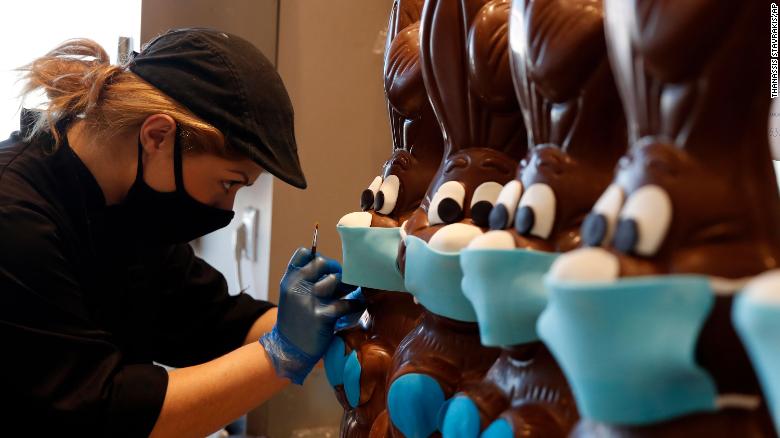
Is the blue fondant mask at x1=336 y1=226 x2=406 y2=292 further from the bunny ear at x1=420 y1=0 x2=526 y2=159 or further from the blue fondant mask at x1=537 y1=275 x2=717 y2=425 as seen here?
the blue fondant mask at x1=537 y1=275 x2=717 y2=425

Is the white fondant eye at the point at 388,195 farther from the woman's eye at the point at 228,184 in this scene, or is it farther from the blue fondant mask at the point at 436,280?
the woman's eye at the point at 228,184

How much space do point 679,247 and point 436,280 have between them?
0.29 meters

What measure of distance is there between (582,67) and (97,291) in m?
0.99

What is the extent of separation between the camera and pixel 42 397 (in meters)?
1.01

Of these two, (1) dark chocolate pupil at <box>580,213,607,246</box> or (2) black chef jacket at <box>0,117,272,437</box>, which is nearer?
(1) dark chocolate pupil at <box>580,213,607,246</box>

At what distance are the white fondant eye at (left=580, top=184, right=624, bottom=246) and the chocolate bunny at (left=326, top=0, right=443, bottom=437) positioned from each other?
0.42 m

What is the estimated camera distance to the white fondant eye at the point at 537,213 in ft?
1.90

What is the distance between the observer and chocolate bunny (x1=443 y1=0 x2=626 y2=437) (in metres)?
0.57

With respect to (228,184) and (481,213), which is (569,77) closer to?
(481,213)

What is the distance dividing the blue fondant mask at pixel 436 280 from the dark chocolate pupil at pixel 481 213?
4 cm

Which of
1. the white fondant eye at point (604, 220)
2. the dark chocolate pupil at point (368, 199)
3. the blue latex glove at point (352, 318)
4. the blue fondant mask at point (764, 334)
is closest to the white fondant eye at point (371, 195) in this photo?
the dark chocolate pupil at point (368, 199)

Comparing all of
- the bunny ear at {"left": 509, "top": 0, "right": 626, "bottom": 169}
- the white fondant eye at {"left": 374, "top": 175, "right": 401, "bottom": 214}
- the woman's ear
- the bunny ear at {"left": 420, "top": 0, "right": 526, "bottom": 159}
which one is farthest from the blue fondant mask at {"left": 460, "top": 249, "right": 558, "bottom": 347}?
the woman's ear

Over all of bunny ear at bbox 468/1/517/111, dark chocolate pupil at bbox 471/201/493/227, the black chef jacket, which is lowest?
the black chef jacket

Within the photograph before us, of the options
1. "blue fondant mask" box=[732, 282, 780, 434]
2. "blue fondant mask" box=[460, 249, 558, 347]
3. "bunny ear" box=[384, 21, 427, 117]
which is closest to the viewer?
"blue fondant mask" box=[732, 282, 780, 434]
